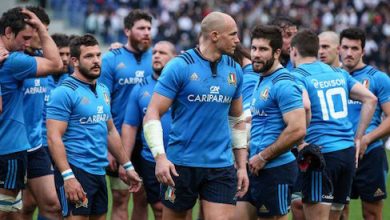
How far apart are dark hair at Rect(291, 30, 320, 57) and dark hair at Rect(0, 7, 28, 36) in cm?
297

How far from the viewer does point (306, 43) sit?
9.62 meters

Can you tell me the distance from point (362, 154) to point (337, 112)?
0.85 m

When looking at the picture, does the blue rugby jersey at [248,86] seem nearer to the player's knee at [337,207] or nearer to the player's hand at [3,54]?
the player's knee at [337,207]

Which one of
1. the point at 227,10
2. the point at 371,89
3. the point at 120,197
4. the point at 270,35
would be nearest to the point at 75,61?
the point at 270,35

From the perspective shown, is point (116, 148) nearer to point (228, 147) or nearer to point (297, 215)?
point (228, 147)

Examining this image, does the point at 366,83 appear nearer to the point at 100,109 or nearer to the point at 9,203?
the point at 100,109

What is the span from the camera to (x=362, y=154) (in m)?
10.2

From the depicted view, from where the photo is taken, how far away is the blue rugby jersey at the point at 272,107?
870cm

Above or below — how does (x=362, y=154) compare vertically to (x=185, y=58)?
below

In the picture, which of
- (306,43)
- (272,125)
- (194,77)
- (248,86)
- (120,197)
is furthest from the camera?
(120,197)

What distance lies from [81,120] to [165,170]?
1.36m

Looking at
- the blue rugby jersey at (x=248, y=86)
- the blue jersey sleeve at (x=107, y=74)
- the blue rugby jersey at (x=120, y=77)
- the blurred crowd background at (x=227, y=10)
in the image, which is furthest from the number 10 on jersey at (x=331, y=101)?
the blurred crowd background at (x=227, y=10)

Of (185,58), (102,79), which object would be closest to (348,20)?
(102,79)

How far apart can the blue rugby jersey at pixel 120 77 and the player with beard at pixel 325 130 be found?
2145 millimetres
